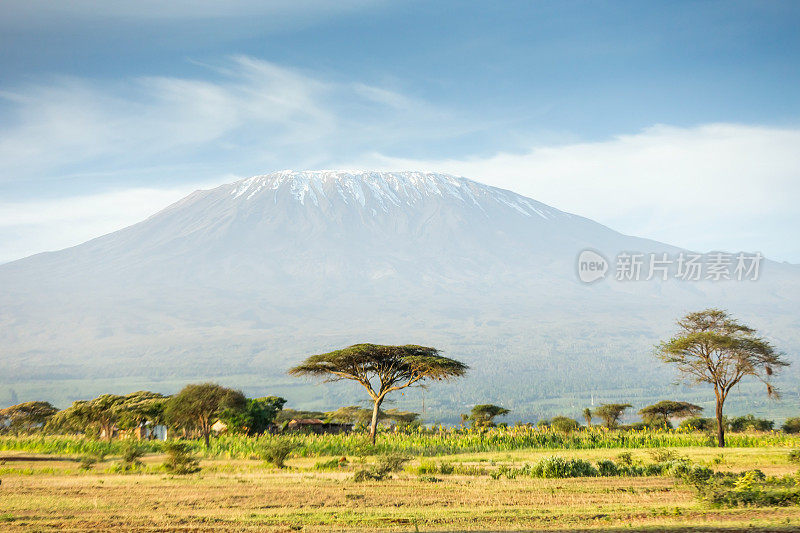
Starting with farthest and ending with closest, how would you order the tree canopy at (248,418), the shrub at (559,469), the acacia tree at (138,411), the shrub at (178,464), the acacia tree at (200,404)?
the acacia tree at (138,411), the tree canopy at (248,418), the acacia tree at (200,404), the shrub at (178,464), the shrub at (559,469)

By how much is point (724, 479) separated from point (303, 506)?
8630 millimetres

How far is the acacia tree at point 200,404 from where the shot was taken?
37.4 meters

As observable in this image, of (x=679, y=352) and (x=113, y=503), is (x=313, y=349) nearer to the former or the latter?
(x=679, y=352)

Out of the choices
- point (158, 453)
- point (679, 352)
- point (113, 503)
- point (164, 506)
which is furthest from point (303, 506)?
point (679, 352)

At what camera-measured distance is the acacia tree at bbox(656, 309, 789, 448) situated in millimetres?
31172

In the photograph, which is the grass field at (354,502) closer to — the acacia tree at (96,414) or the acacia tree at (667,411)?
the acacia tree at (96,414)

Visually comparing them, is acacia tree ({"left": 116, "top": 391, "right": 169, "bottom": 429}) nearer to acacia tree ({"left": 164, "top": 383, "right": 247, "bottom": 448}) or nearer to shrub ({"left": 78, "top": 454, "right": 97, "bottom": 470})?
acacia tree ({"left": 164, "top": 383, "right": 247, "bottom": 448})

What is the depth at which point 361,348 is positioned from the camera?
106ft

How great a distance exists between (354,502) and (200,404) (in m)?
24.1

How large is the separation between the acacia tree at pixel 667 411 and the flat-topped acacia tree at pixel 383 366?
82.1 ft

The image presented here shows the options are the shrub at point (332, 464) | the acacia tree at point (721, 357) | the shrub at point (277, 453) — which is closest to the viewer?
the shrub at point (332, 464)

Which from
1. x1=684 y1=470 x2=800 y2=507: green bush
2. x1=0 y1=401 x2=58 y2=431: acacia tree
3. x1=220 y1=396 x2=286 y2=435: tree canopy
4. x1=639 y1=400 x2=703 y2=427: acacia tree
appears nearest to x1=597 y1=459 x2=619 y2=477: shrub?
x1=684 y1=470 x2=800 y2=507: green bush

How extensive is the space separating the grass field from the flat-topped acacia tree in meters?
9.41

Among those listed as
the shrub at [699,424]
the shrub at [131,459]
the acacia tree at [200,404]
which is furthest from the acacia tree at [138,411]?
the shrub at [699,424]
